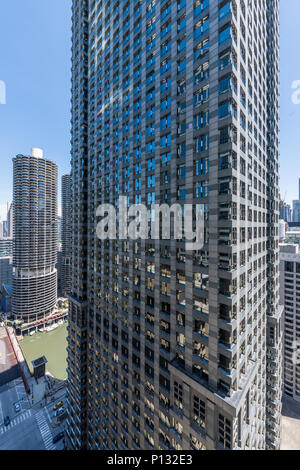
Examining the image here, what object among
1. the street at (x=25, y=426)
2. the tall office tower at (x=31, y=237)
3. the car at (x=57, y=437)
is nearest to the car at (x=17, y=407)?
the street at (x=25, y=426)

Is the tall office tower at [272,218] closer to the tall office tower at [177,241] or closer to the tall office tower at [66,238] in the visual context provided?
the tall office tower at [177,241]

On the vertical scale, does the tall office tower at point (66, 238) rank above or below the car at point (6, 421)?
above

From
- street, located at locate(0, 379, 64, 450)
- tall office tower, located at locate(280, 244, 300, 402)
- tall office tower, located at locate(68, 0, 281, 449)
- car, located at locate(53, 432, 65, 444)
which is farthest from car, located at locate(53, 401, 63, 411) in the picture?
tall office tower, located at locate(280, 244, 300, 402)

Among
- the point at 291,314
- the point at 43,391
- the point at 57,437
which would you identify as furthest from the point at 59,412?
the point at 291,314

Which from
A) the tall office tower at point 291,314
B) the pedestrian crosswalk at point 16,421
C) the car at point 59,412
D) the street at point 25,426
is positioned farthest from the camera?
the tall office tower at point 291,314

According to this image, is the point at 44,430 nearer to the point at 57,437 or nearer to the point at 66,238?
the point at 57,437

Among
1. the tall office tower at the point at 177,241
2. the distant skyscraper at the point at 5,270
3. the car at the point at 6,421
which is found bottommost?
the car at the point at 6,421

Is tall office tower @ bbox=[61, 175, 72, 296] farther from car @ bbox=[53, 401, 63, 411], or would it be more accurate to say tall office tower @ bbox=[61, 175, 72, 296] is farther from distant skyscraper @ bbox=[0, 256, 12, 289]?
car @ bbox=[53, 401, 63, 411]

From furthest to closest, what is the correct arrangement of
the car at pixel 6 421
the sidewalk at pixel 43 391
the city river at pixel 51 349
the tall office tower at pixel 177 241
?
1. the city river at pixel 51 349
2. the sidewalk at pixel 43 391
3. the car at pixel 6 421
4. the tall office tower at pixel 177 241
